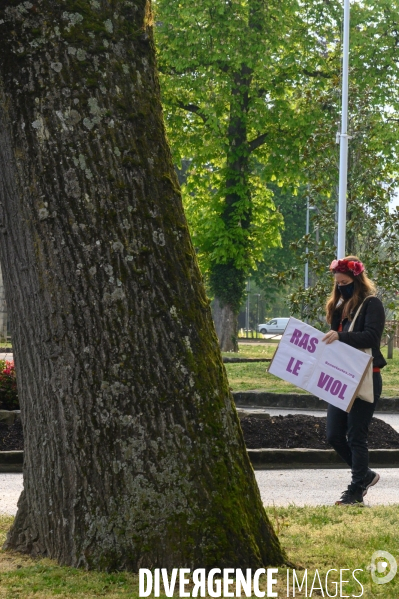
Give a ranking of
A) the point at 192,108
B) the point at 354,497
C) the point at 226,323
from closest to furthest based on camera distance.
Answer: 1. the point at 354,497
2. the point at 192,108
3. the point at 226,323

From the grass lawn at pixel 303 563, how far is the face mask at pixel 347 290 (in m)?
1.88

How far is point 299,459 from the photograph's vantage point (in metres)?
10.8

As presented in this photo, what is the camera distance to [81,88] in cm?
499

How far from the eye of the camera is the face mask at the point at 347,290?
8047mm

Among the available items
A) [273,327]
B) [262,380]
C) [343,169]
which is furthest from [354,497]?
[273,327]

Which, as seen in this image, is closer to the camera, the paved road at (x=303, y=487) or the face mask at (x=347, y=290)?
the face mask at (x=347, y=290)

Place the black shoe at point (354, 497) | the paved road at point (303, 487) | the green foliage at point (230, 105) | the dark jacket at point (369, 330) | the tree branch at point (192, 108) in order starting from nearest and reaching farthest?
the dark jacket at point (369, 330)
the black shoe at point (354, 497)
the paved road at point (303, 487)
the green foliage at point (230, 105)
the tree branch at point (192, 108)

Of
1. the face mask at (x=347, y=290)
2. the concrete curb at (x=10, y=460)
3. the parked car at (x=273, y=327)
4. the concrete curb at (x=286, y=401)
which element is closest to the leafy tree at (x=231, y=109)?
the concrete curb at (x=286, y=401)

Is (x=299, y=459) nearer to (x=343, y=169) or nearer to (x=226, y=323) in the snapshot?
(x=343, y=169)

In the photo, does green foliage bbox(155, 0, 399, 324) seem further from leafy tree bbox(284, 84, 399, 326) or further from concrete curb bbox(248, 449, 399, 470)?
concrete curb bbox(248, 449, 399, 470)

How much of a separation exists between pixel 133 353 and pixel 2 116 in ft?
4.49

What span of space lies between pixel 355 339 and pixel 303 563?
2.84 m

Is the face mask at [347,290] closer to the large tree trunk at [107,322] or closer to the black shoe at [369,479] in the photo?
the black shoe at [369,479]

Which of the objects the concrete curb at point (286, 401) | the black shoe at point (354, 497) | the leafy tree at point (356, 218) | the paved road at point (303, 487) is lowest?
the concrete curb at point (286, 401)
